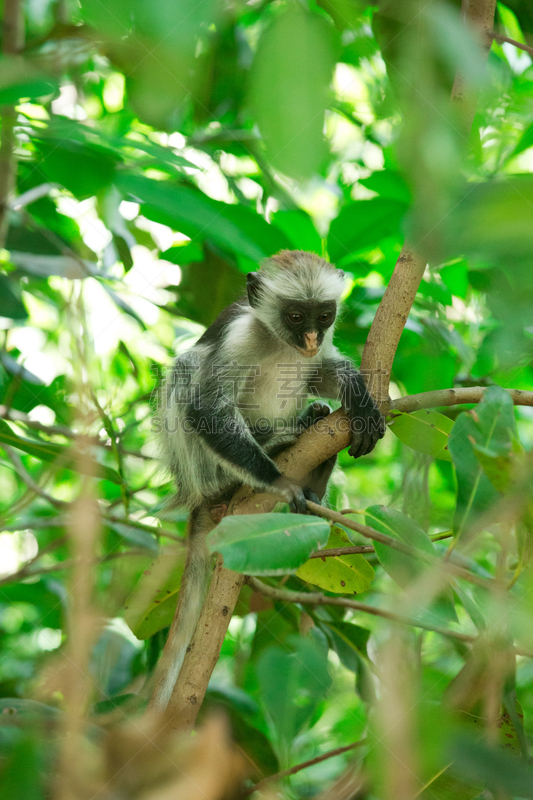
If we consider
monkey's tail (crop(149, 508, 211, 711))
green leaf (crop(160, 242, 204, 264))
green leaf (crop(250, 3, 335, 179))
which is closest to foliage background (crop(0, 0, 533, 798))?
green leaf (crop(250, 3, 335, 179))

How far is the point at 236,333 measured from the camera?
3016 millimetres

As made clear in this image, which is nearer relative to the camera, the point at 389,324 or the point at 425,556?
the point at 425,556

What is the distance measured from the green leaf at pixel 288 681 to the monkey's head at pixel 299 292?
203 centimetres

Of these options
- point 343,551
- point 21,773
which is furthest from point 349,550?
point 21,773

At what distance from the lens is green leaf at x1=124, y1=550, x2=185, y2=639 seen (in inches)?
86.5

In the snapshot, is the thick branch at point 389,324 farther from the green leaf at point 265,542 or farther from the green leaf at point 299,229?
the green leaf at point 265,542

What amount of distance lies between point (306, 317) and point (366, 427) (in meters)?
0.98

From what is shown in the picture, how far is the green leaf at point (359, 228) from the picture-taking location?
1913mm

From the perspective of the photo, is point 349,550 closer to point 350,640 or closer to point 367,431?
point 367,431

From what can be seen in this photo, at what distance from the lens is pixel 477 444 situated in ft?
3.43

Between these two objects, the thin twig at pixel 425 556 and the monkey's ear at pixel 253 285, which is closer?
the thin twig at pixel 425 556

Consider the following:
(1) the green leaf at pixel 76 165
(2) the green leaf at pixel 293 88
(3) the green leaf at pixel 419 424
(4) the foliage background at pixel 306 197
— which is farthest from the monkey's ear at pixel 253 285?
(2) the green leaf at pixel 293 88

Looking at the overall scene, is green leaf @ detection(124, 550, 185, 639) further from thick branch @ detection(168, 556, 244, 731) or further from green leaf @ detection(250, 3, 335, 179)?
green leaf @ detection(250, 3, 335, 179)

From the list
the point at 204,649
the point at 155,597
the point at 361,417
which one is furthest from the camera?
the point at 155,597
